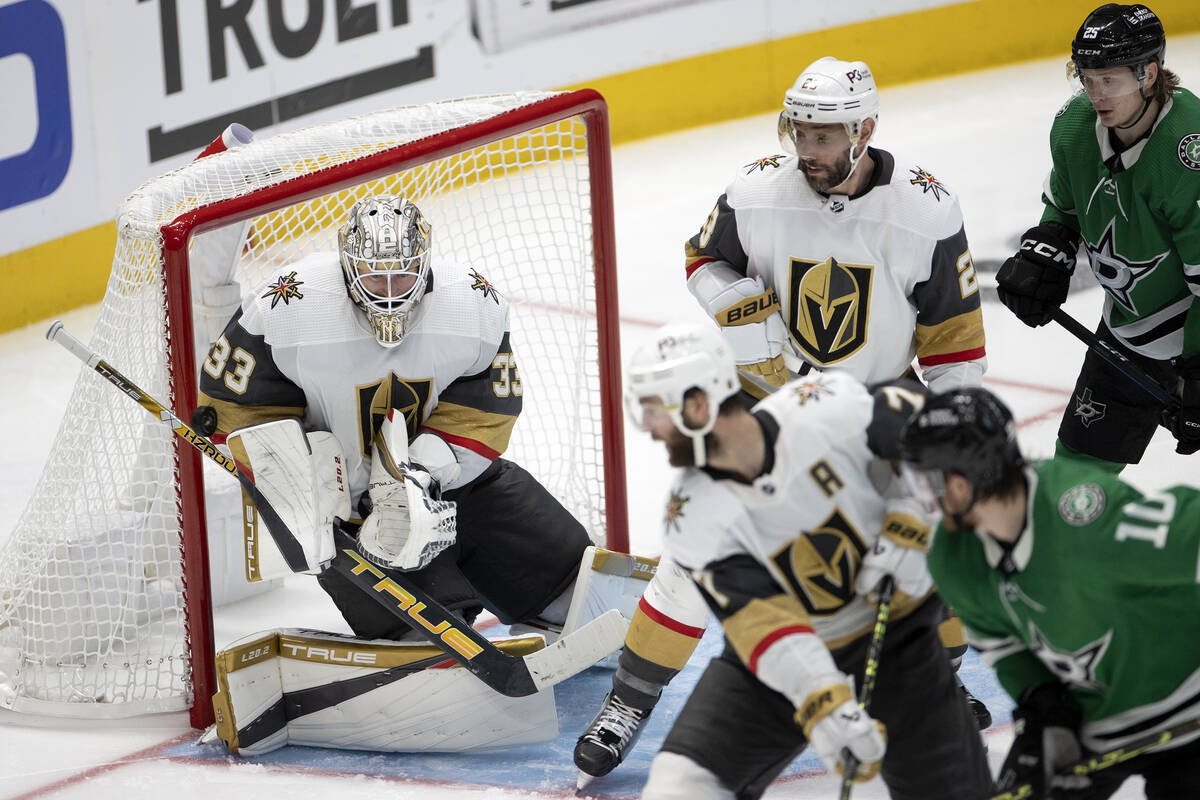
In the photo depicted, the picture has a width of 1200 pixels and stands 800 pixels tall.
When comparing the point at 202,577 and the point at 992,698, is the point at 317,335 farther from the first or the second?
the point at 992,698

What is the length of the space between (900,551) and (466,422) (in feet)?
4.23

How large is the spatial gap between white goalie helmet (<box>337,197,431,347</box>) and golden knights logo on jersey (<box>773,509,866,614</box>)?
111 centimetres

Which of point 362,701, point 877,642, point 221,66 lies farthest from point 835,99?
point 221,66

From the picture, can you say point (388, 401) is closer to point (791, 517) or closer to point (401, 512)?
point (401, 512)

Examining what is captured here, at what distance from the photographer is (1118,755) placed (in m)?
2.21

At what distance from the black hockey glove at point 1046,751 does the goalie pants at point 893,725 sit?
13 centimetres

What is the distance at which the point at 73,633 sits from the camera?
359 centimetres

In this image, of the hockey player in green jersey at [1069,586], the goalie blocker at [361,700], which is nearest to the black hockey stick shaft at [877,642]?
the hockey player in green jersey at [1069,586]

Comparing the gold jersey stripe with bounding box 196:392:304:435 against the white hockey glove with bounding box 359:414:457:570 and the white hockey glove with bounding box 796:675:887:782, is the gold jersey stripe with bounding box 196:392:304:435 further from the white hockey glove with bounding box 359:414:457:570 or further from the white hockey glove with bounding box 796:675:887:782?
the white hockey glove with bounding box 796:675:887:782

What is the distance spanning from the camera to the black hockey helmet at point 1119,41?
3158 millimetres

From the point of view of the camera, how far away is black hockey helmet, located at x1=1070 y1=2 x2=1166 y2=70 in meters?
3.16

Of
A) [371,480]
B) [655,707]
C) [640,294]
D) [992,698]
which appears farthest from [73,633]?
[640,294]

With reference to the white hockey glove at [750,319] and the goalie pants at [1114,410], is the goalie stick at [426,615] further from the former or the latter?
the goalie pants at [1114,410]

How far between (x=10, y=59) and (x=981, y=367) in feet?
11.4
